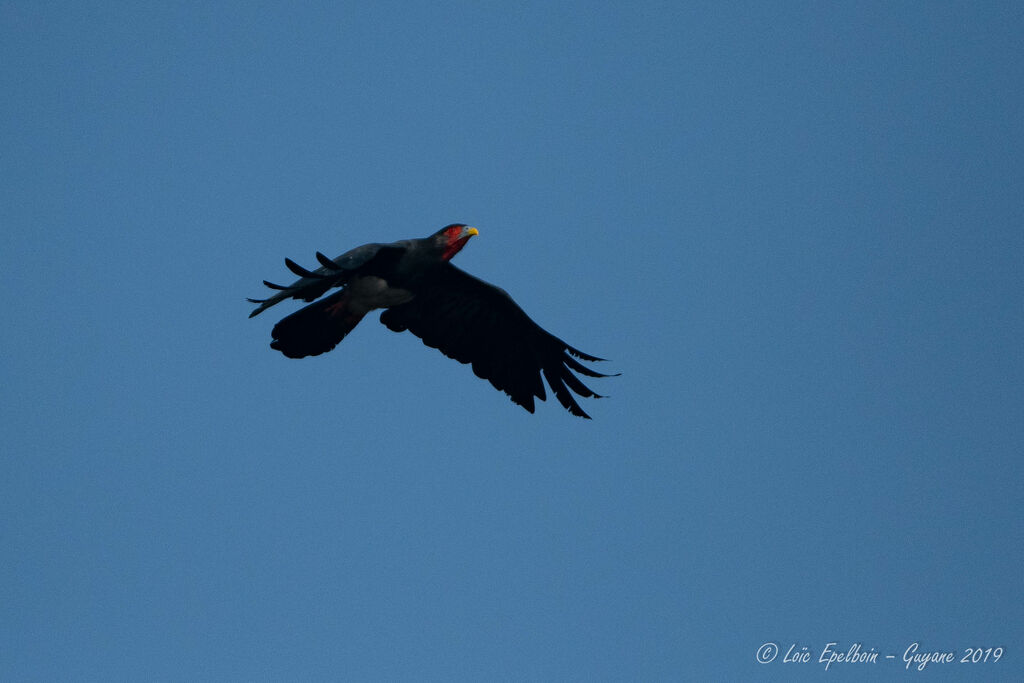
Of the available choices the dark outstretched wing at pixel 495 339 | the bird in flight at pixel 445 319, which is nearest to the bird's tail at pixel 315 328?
the bird in flight at pixel 445 319

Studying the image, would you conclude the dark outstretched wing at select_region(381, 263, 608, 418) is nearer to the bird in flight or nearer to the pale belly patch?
the bird in flight

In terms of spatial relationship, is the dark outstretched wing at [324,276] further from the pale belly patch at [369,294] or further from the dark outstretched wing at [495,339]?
the dark outstretched wing at [495,339]

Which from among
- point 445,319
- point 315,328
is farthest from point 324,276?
point 445,319

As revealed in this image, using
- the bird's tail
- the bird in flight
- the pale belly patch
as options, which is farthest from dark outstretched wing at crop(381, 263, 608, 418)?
the bird's tail

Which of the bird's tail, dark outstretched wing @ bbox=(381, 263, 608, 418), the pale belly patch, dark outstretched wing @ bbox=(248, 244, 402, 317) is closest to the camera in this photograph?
dark outstretched wing @ bbox=(248, 244, 402, 317)

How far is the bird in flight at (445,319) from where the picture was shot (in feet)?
38.2

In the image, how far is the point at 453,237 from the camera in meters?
11.9

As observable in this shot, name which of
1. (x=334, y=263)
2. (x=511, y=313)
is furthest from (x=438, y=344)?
(x=334, y=263)

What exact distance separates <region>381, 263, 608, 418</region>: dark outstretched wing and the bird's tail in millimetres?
999

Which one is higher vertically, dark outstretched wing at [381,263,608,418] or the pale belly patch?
dark outstretched wing at [381,263,608,418]

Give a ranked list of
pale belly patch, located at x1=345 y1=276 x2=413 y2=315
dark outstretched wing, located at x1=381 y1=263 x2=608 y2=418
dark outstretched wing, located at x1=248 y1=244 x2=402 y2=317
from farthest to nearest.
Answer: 1. dark outstretched wing, located at x1=381 y1=263 x2=608 y2=418
2. pale belly patch, located at x1=345 y1=276 x2=413 y2=315
3. dark outstretched wing, located at x1=248 y1=244 x2=402 y2=317

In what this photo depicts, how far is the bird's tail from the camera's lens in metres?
11.5

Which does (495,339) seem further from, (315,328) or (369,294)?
(315,328)

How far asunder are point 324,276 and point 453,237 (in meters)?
1.75
